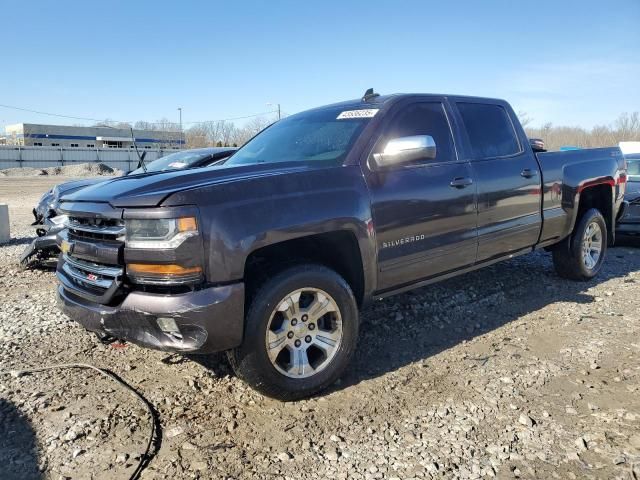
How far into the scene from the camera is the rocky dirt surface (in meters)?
2.63

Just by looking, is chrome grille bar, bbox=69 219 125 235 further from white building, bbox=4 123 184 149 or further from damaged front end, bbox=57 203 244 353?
white building, bbox=4 123 184 149

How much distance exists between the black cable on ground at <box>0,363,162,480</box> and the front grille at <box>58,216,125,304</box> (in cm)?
71

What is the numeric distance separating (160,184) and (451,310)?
309 cm

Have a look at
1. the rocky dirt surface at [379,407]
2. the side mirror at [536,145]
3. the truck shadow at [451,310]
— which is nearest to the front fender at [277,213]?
the truck shadow at [451,310]

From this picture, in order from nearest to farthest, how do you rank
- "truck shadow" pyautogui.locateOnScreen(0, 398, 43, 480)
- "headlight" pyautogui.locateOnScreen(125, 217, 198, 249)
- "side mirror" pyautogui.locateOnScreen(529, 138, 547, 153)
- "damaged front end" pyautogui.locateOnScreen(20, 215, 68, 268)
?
"truck shadow" pyautogui.locateOnScreen(0, 398, 43, 480), "headlight" pyautogui.locateOnScreen(125, 217, 198, 249), "side mirror" pyautogui.locateOnScreen(529, 138, 547, 153), "damaged front end" pyautogui.locateOnScreen(20, 215, 68, 268)

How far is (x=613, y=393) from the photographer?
3.32 m

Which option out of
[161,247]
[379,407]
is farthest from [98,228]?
[379,407]

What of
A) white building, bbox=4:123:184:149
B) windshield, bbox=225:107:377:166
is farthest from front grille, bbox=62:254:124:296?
white building, bbox=4:123:184:149

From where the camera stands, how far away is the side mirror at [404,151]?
355cm

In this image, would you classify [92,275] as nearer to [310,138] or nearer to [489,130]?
[310,138]

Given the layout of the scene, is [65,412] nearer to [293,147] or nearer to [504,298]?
[293,147]

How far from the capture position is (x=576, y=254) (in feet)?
18.8

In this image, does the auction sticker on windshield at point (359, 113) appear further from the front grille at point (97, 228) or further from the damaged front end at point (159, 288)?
the front grille at point (97, 228)

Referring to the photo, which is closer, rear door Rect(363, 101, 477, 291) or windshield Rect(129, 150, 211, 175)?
rear door Rect(363, 101, 477, 291)
